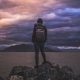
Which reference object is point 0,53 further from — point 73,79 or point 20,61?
point 73,79

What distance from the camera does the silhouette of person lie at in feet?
21.9

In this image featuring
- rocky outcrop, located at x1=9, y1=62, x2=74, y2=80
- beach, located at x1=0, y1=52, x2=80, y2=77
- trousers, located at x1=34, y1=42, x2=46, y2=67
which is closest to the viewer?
rocky outcrop, located at x1=9, y1=62, x2=74, y2=80

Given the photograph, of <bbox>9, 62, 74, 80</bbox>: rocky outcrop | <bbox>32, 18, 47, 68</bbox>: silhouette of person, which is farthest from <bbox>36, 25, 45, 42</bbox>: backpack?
<bbox>9, 62, 74, 80</bbox>: rocky outcrop

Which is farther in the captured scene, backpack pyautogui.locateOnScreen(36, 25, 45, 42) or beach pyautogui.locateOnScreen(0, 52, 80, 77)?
beach pyautogui.locateOnScreen(0, 52, 80, 77)

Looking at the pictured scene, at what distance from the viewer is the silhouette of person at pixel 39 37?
263 inches

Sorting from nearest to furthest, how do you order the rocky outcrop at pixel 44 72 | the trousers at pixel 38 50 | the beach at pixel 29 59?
1. the rocky outcrop at pixel 44 72
2. the trousers at pixel 38 50
3. the beach at pixel 29 59

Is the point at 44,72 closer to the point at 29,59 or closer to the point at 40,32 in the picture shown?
the point at 29,59

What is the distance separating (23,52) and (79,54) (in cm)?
102

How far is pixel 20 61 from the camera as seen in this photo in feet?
23.0

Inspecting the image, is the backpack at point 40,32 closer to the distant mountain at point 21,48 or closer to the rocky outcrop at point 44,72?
the distant mountain at point 21,48

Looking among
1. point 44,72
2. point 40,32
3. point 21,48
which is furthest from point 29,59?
point 40,32

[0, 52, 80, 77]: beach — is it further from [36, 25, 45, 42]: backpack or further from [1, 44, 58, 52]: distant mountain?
[36, 25, 45, 42]: backpack

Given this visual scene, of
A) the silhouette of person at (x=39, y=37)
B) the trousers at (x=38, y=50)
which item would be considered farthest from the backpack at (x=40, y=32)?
the trousers at (x=38, y=50)

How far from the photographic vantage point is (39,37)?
671 cm
